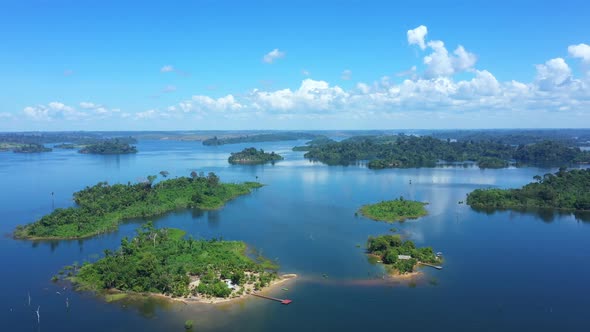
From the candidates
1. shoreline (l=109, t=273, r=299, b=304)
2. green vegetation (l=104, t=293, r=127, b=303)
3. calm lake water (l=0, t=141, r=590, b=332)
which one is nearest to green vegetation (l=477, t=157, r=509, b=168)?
calm lake water (l=0, t=141, r=590, b=332)

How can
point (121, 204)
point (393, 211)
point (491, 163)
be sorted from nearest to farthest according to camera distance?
point (393, 211) → point (121, 204) → point (491, 163)

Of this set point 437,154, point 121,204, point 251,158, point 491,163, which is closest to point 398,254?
point 121,204

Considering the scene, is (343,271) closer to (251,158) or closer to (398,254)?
(398,254)

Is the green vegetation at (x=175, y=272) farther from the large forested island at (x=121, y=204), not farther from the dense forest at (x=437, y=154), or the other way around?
the dense forest at (x=437, y=154)

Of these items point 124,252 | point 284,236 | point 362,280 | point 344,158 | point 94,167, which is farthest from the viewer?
point 344,158

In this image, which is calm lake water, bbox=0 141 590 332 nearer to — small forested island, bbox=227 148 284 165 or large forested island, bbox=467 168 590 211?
large forested island, bbox=467 168 590 211

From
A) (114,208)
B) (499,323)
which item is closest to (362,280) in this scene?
(499,323)

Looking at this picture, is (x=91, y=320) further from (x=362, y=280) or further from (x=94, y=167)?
(x=94, y=167)
